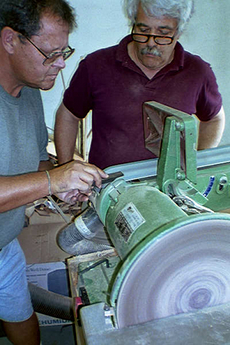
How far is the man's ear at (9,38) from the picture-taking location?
1.07 meters

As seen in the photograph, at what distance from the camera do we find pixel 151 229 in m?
0.65

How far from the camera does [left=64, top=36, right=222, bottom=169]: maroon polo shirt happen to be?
→ 1492mm

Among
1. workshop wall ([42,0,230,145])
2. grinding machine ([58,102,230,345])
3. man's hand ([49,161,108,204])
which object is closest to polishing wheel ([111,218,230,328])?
grinding machine ([58,102,230,345])

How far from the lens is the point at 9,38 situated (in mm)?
1076

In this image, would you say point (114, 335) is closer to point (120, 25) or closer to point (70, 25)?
point (70, 25)

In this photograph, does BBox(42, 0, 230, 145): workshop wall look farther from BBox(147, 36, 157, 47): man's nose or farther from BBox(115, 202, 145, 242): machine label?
BBox(115, 202, 145, 242): machine label

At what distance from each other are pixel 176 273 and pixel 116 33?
2207 millimetres

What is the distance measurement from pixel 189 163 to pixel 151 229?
0.83 ft

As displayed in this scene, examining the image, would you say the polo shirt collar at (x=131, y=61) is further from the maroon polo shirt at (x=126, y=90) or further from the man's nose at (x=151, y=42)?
the man's nose at (x=151, y=42)

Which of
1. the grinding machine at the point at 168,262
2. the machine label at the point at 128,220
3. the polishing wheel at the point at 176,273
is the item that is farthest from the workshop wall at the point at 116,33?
the polishing wheel at the point at 176,273

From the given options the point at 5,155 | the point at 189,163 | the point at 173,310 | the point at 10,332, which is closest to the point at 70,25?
the point at 5,155

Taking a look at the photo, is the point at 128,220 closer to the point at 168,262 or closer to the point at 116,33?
the point at 168,262

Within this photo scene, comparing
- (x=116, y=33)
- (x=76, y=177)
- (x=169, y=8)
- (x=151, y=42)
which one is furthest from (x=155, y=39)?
(x=116, y=33)

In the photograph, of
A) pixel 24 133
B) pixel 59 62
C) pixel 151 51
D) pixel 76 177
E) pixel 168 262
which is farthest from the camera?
pixel 151 51
